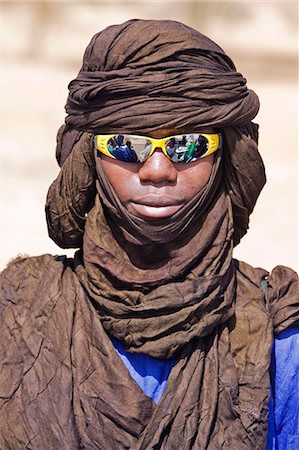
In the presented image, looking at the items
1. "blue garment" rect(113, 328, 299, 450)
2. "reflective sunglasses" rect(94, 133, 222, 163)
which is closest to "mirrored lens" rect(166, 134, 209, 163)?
"reflective sunglasses" rect(94, 133, 222, 163)

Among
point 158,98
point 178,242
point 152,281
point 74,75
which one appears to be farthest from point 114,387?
point 74,75

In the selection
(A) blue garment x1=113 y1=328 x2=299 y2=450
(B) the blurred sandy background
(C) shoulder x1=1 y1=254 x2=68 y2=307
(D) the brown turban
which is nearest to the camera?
(D) the brown turban

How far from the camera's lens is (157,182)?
2621 millimetres

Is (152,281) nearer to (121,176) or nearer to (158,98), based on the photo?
(121,176)

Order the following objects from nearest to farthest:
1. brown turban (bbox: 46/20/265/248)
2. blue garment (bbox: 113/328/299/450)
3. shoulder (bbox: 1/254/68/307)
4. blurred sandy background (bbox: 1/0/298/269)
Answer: brown turban (bbox: 46/20/265/248) < blue garment (bbox: 113/328/299/450) < shoulder (bbox: 1/254/68/307) < blurred sandy background (bbox: 1/0/298/269)

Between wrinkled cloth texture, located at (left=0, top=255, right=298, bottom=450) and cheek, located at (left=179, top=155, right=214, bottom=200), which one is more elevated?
cheek, located at (left=179, top=155, right=214, bottom=200)

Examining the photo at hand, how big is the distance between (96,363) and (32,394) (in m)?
0.17

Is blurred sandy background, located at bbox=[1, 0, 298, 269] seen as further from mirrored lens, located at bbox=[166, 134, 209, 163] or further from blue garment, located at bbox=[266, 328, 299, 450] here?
mirrored lens, located at bbox=[166, 134, 209, 163]

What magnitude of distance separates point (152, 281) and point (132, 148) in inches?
12.6

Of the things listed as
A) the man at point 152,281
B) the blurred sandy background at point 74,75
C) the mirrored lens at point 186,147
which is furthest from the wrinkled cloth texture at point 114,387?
the blurred sandy background at point 74,75

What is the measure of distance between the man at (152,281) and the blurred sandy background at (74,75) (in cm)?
407

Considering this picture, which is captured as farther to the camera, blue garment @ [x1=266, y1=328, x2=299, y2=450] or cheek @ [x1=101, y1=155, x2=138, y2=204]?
blue garment @ [x1=266, y1=328, x2=299, y2=450]

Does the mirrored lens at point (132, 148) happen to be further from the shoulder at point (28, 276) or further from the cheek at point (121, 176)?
the shoulder at point (28, 276)

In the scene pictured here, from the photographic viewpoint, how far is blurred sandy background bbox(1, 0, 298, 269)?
7.30 metres
